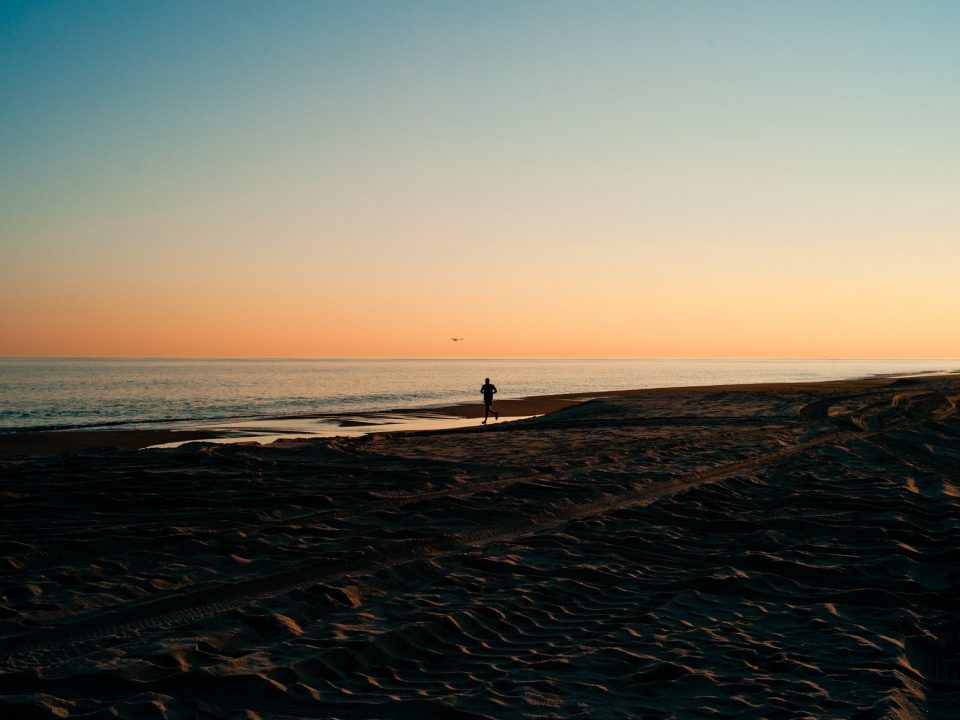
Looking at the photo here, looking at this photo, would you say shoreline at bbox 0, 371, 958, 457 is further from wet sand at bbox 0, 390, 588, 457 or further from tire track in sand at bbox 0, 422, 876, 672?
tire track in sand at bbox 0, 422, 876, 672

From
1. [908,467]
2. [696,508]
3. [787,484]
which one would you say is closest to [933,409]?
[908,467]

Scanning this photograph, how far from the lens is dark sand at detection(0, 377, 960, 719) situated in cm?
485

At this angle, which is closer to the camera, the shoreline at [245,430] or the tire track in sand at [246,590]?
the tire track in sand at [246,590]

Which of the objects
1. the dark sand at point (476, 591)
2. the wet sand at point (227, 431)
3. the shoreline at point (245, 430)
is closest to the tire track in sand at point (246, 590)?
the dark sand at point (476, 591)

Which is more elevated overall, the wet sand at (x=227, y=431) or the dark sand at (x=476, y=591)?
the dark sand at (x=476, y=591)

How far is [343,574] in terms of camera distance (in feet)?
24.7

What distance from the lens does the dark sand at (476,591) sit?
485 cm

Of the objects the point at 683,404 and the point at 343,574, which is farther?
the point at 683,404

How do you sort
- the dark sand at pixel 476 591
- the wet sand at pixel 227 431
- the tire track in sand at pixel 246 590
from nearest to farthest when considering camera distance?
the dark sand at pixel 476 591, the tire track in sand at pixel 246 590, the wet sand at pixel 227 431

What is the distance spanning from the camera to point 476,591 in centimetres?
709

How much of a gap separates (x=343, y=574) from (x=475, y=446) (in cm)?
1221

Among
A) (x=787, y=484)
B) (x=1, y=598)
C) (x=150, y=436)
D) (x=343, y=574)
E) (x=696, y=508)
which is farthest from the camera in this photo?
(x=150, y=436)

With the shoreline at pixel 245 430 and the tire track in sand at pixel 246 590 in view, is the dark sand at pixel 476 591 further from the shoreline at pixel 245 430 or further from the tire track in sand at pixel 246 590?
the shoreline at pixel 245 430

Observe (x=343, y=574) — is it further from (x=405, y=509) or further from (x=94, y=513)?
(x=94, y=513)
